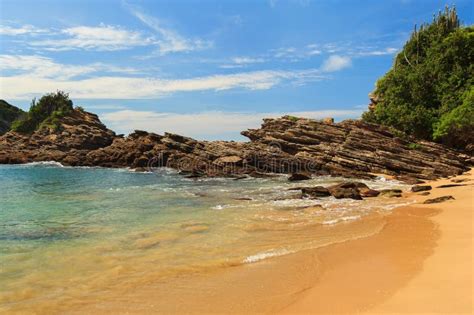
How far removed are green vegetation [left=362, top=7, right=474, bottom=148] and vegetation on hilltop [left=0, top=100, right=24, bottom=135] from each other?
3745 inches

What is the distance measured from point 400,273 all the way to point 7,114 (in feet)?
392

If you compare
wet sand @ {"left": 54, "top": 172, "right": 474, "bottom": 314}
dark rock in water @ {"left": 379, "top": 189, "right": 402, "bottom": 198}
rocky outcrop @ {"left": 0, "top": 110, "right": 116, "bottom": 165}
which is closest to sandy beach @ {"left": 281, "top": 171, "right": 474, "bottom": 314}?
wet sand @ {"left": 54, "top": 172, "right": 474, "bottom": 314}

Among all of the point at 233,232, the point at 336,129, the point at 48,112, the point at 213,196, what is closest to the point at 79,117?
the point at 48,112

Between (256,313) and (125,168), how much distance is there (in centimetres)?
4711

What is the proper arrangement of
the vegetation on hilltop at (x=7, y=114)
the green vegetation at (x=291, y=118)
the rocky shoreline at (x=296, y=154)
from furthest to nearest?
1. the vegetation on hilltop at (x=7, y=114)
2. the green vegetation at (x=291, y=118)
3. the rocky shoreline at (x=296, y=154)

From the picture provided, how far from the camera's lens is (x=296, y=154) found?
4122 cm

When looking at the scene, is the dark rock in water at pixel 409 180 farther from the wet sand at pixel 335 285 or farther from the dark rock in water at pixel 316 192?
the wet sand at pixel 335 285

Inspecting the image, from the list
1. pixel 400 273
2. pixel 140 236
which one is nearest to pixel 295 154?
pixel 140 236

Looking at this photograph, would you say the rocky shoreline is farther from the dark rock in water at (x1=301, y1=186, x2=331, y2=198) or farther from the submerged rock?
the dark rock in water at (x1=301, y1=186, x2=331, y2=198)

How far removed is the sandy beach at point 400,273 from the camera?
656 cm

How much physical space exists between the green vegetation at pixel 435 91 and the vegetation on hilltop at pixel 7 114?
95132mm

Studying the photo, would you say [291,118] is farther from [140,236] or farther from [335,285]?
[335,285]

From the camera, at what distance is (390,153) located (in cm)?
3709

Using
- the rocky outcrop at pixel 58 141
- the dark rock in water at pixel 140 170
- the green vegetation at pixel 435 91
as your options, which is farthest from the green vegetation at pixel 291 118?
the rocky outcrop at pixel 58 141
